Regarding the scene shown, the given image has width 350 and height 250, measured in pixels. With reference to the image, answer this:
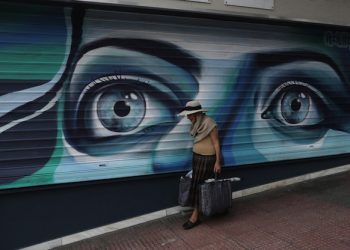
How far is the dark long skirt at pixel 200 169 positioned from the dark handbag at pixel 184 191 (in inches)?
2.5

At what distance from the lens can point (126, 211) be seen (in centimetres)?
532

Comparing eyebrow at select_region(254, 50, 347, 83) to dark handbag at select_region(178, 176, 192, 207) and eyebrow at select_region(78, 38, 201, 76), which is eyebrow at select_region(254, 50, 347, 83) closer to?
eyebrow at select_region(78, 38, 201, 76)

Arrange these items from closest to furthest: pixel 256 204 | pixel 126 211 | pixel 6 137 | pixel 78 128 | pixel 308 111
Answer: pixel 6 137
pixel 78 128
pixel 126 211
pixel 256 204
pixel 308 111

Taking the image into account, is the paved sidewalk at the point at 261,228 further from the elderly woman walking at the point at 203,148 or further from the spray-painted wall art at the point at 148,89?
the spray-painted wall art at the point at 148,89

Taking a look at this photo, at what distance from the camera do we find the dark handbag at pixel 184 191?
510 centimetres

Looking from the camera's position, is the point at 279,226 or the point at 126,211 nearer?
the point at 279,226

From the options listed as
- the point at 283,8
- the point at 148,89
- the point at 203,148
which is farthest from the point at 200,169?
the point at 283,8

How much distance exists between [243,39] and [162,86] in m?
1.41

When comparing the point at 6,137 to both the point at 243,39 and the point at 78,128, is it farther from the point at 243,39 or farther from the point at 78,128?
the point at 243,39

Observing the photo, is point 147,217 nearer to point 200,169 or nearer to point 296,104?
point 200,169

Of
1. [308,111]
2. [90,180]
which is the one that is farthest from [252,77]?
[90,180]

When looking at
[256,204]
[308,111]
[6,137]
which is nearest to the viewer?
[6,137]

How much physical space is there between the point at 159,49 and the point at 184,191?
187cm

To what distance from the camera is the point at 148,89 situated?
17.3ft
